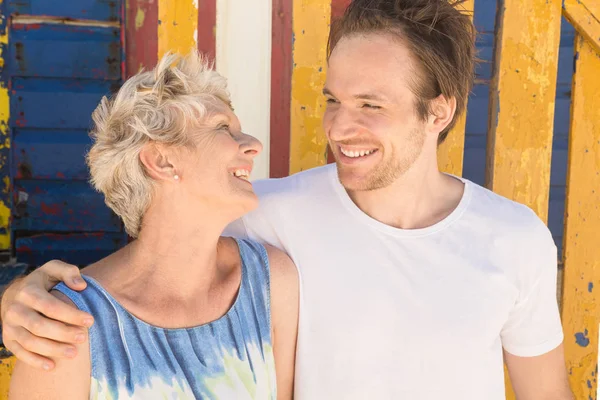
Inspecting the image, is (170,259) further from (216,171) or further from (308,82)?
(308,82)

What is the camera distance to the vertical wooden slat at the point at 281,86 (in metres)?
2.72

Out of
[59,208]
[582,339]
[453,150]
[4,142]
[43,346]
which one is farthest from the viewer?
[59,208]

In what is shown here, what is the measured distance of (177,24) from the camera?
2570mm

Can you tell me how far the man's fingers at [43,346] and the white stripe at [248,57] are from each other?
4.44 ft

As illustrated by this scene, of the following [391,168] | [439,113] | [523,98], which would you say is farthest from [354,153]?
[523,98]

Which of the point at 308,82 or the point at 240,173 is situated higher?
the point at 308,82

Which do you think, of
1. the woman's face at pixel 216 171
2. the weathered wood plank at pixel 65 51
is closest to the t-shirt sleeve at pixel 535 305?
the woman's face at pixel 216 171

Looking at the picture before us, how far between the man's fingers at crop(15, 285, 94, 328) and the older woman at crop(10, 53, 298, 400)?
0.32 ft

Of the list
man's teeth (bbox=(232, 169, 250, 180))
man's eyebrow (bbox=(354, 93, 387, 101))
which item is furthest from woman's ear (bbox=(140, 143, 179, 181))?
man's eyebrow (bbox=(354, 93, 387, 101))

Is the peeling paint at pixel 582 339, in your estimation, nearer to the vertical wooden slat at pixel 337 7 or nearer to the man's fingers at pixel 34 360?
the vertical wooden slat at pixel 337 7

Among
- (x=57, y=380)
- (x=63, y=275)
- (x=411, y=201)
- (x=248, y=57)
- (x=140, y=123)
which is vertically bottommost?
(x=57, y=380)

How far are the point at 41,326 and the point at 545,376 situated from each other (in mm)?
1576

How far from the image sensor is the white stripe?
2.70 m

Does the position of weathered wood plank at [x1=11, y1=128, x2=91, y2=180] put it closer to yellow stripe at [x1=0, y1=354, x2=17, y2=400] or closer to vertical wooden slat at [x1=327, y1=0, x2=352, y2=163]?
yellow stripe at [x1=0, y1=354, x2=17, y2=400]
